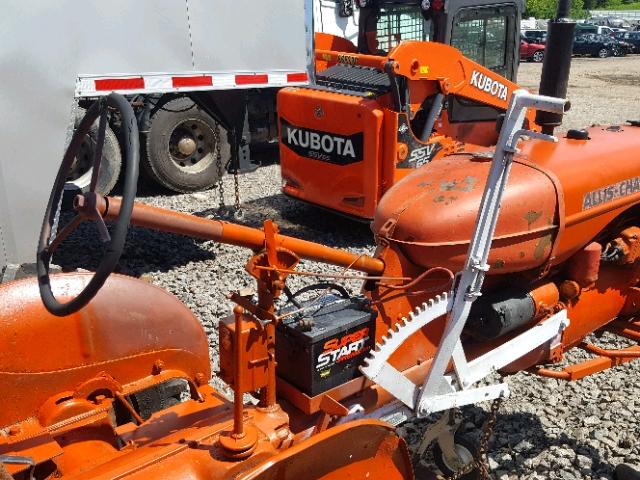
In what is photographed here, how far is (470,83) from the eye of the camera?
5941mm

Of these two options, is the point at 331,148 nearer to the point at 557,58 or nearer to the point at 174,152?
the point at 174,152

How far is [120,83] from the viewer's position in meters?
5.29

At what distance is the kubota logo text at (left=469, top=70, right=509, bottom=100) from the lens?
5.98 meters

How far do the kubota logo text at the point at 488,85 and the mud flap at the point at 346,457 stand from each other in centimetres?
435

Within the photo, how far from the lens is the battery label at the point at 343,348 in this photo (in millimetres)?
2301

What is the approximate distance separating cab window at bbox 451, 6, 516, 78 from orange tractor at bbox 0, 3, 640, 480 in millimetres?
3742

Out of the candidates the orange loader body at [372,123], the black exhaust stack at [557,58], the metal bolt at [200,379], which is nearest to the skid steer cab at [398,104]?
the orange loader body at [372,123]

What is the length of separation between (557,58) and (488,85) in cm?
294

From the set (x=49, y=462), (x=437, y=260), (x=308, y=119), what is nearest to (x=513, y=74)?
(x=308, y=119)

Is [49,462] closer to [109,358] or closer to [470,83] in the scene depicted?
[109,358]

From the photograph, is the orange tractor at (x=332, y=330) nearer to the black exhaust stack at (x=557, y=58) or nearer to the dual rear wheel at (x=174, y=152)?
the black exhaust stack at (x=557, y=58)

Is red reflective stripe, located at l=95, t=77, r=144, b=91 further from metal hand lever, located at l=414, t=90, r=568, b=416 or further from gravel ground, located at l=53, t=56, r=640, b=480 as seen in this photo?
metal hand lever, located at l=414, t=90, r=568, b=416

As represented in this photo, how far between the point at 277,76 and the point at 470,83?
1.72 m

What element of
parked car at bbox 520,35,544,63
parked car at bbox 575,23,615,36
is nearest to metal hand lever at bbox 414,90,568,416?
parked car at bbox 520,35,544,63
